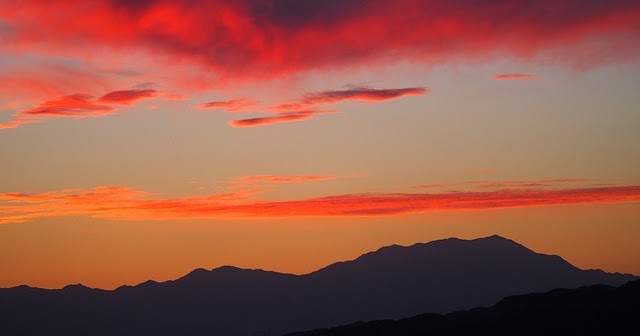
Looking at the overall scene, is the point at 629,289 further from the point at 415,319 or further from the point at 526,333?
the point at 415,319

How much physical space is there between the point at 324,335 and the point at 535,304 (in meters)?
35.1

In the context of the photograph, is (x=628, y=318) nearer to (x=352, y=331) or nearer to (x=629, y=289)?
(x=629, y=289)

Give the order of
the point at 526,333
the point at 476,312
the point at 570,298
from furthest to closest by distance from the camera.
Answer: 1. the point at 476,312
2. the point at 570,298
3. the point at 526,333

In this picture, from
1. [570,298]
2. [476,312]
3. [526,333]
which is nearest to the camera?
[526,333]

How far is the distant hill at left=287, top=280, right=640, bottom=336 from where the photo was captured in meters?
97.3

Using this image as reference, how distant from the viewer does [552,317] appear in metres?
104

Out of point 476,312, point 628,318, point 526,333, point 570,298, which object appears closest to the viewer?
point 628,318

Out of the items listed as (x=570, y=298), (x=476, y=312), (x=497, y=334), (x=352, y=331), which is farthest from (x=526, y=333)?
(x=352, y=331)

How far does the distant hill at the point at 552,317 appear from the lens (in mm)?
97312

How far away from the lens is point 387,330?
128m

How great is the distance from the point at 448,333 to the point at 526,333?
11.5m

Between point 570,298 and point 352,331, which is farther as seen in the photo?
point 352,331

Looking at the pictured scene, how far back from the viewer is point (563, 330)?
326ft

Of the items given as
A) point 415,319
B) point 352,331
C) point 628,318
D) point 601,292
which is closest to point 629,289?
point 601,292
